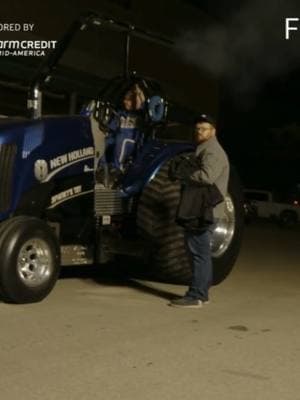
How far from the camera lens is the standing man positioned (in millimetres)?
8078

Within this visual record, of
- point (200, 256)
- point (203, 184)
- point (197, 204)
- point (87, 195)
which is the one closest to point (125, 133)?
point (87, 195)

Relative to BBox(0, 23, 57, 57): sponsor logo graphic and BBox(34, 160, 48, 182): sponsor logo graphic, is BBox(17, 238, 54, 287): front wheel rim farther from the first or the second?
BBox(0, 23, 57, 57): sponsor logo graphic

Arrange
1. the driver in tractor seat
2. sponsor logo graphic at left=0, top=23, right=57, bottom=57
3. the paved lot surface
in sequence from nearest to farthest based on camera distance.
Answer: the paved lot surface
the driver in tractor seat
sponsor logo graphic at left=0, top=23, right=57, bottom=57

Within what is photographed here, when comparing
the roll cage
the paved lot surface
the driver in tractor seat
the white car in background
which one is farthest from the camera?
the white car in background

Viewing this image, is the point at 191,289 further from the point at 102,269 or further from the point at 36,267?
the point at 102,269

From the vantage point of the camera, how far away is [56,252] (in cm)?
809

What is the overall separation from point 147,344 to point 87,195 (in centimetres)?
242

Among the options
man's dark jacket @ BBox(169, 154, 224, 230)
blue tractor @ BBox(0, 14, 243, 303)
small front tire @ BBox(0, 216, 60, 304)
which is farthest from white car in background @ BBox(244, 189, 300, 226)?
small front tire @ BBox(0, 216, 60, 304)

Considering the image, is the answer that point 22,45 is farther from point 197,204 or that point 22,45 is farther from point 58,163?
point 197,204

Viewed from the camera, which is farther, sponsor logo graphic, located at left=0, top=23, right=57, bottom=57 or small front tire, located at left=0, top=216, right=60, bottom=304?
sponsor logo graphic, located at left=0, top=23, right=57, bottom=57

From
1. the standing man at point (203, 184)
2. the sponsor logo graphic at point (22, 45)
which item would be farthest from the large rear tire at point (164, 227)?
the sponsor logo graphic at point (22, 45)

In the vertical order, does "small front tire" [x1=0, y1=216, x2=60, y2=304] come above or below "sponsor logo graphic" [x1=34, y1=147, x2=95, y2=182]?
below

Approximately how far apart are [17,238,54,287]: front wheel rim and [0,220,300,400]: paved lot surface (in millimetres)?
256

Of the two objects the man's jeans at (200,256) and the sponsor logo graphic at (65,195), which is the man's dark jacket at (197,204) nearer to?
the man's jeans at (200,256)
